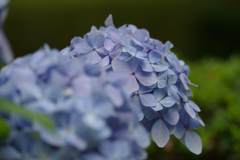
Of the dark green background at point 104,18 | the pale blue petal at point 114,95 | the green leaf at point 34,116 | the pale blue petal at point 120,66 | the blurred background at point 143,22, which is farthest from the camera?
the dark green background at point 104,18

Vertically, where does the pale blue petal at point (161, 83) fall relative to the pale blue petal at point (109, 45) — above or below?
below

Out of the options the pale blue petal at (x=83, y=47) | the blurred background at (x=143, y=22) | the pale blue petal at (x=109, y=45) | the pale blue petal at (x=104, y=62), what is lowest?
the blurred background at (x=143, y=22)

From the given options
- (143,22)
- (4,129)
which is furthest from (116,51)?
(143,22)

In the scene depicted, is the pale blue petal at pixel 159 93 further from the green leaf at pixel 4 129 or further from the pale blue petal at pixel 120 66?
the green leaf at pixel 4 129

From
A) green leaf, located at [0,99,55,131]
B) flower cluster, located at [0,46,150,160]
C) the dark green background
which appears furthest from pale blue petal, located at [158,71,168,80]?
the dark green background

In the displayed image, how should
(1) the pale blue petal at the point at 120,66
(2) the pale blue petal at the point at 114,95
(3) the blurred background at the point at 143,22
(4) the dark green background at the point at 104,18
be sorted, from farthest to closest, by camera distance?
(4) the dark green background at the point at 104,18
(3) the blurred background at the point at 143,22
(1) the pale blue petal at the point at 120,66
(2) the pale blue petal at the point at 114,95

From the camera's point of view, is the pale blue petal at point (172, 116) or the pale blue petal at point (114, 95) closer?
the pale blue petal at point (114, 95)

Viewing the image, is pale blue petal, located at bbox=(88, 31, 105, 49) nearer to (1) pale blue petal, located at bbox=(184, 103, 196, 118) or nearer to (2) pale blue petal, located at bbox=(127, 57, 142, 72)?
(2) pale blue petal, located at bbox=(127, 57, 142, 72)

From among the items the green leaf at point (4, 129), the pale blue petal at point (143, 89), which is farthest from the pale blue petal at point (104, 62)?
the green leaf at point (4, 129)
